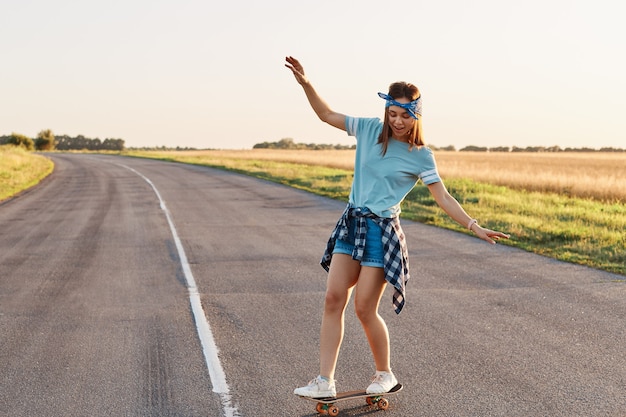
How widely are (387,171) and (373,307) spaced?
851 mm

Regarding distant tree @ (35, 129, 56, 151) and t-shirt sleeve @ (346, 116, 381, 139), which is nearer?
t-shirt sleeve @ (346, 116, 381, 139)

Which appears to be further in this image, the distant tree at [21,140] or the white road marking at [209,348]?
the distant tree at [21,140]

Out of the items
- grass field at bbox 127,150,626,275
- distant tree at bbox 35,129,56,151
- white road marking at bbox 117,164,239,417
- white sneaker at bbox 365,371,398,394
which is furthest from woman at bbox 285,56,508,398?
distant tree at bbox 35,129,56,151

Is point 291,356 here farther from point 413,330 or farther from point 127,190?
point 127,190

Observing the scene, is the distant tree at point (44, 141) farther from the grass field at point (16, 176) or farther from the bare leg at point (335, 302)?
the bare leg at point (335, 302)

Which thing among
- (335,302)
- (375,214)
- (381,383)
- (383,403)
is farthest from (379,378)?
(375,214)

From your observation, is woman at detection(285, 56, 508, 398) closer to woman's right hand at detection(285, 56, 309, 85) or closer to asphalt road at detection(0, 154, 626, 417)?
woman's right hand at detection(285, 56, 309, 85)

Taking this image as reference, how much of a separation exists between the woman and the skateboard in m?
0.05

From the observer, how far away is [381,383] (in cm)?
446

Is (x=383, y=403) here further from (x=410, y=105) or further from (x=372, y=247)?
(x=410, y=105)

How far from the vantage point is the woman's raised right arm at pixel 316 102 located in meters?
4.38

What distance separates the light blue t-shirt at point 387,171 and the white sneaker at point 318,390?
3.50 feet

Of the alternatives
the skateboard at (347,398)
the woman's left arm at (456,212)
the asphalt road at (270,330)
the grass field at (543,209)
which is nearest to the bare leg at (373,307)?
the skateboard at (347,398)

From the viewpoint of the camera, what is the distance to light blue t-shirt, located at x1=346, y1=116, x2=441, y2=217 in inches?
166
